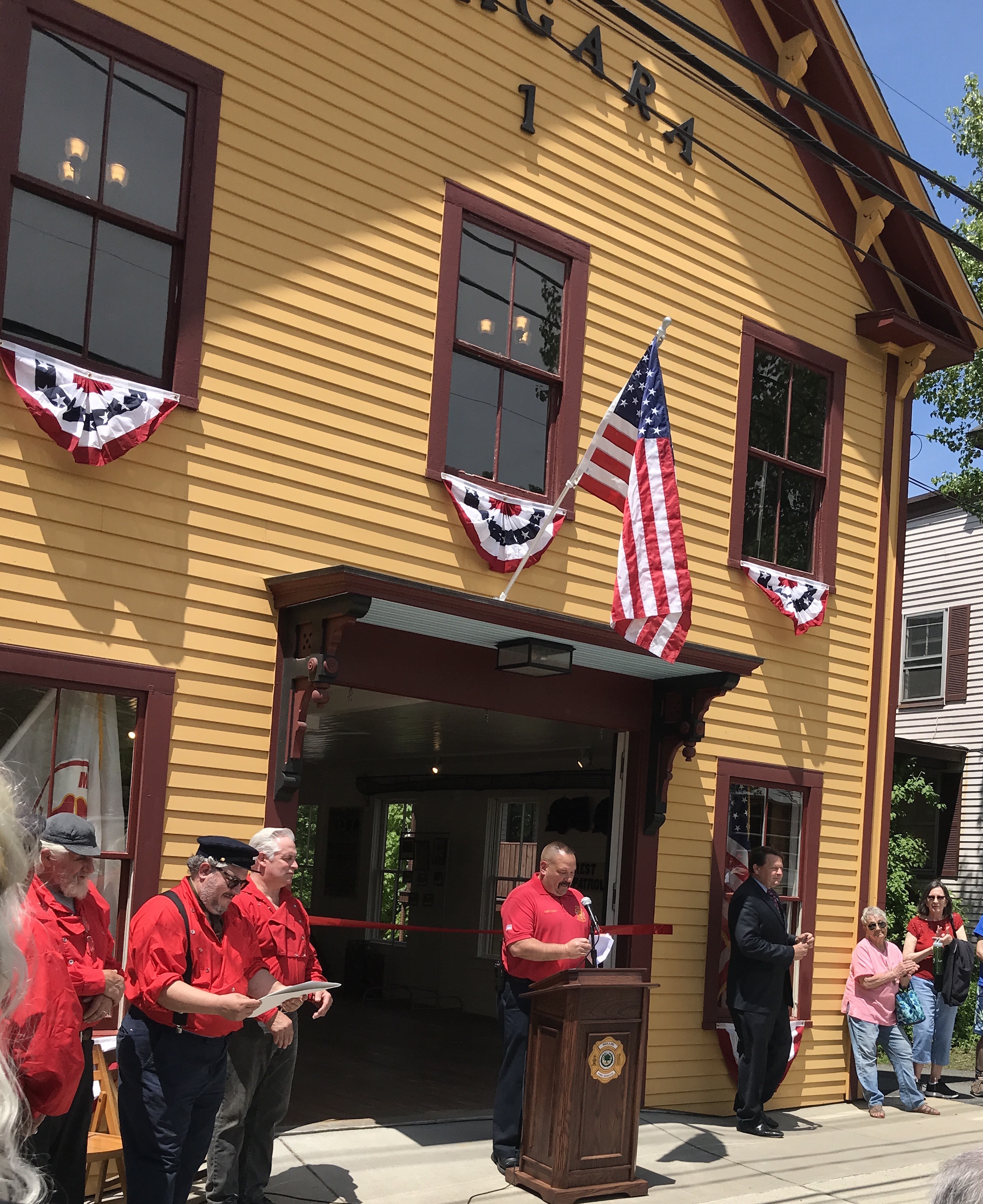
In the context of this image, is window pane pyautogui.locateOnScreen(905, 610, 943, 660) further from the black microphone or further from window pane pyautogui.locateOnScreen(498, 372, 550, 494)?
the black microphone

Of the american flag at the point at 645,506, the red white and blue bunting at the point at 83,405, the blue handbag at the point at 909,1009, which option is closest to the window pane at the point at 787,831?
the blue handbag at the point at 909,1009

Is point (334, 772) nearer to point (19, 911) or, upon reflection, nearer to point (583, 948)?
point (583, 948)

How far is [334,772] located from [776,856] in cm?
1189

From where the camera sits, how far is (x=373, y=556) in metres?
7.83

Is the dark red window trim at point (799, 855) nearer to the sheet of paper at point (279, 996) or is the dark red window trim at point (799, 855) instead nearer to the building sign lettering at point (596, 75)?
the building sign lettering at point (596, 75)

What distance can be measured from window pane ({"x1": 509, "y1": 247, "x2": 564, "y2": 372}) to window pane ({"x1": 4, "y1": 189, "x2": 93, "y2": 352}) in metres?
3.03

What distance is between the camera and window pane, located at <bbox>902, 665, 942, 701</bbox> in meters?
22.0

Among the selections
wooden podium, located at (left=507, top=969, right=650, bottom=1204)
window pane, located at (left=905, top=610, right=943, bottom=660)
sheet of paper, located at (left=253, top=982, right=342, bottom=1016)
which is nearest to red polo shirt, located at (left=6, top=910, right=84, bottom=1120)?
sheet of paper, located at (left=253, top=982, right=342, bottom=1016)

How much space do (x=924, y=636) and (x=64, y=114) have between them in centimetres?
1869

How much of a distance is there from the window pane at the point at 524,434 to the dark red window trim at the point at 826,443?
1.96m

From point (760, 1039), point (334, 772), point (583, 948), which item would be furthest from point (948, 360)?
point (334, 772)

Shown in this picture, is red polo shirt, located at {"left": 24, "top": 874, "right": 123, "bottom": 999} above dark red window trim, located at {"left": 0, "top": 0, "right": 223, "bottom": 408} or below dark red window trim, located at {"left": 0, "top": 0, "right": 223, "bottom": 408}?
below

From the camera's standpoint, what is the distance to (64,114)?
6711 millimetres

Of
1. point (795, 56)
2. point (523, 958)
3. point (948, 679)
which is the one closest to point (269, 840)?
point (523, 958)
